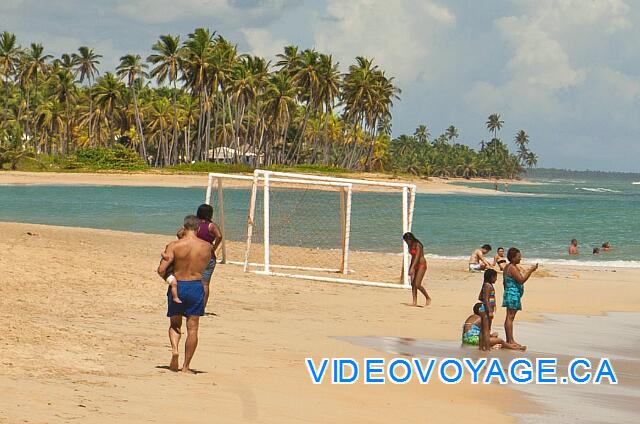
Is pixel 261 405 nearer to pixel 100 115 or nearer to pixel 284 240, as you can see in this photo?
pixel 284 240

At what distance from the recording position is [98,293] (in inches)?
551

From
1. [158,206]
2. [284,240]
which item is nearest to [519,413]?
[284,240]

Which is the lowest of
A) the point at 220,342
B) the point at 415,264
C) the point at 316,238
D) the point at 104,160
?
the point at 220,342

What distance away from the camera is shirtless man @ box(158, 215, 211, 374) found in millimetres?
8859

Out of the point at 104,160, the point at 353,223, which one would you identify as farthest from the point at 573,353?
the point at 104,160

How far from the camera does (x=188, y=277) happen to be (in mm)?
8891

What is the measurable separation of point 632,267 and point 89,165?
2861 inches

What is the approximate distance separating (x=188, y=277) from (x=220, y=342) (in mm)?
2291

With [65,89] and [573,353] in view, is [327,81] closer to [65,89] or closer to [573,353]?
[65,89]

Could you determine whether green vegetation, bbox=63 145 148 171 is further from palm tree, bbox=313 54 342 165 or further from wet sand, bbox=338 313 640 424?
wet sand, bbox=338 313 640 424

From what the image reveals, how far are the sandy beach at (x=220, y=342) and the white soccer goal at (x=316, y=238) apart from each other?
1.30 metres

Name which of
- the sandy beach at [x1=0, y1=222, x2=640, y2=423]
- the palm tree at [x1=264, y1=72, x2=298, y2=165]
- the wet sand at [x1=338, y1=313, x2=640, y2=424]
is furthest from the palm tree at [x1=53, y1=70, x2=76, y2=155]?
the wet sand at [x1=338, y1=313, x2=640, y2=424]

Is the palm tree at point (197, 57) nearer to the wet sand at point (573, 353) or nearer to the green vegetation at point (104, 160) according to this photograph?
the green vegetation at point (104, 160)

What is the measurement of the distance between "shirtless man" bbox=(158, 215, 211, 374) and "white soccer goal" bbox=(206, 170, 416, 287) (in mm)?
10394
